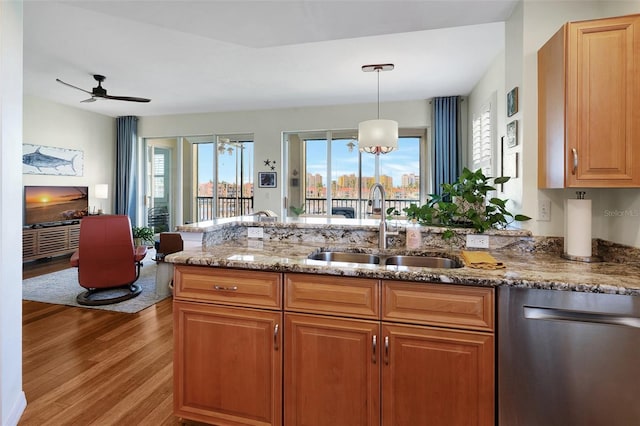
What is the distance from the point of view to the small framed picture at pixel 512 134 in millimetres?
2172

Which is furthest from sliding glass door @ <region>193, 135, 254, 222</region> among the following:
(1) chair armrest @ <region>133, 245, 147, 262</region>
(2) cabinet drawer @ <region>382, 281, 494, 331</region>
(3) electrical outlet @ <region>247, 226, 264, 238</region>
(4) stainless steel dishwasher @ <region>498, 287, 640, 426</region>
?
(4) stainless steel dishwasher @ <region>498, 287, 640, 426</region>

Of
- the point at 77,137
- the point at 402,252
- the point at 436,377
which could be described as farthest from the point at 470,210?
the point at 77,137

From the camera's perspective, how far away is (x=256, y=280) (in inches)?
64.9

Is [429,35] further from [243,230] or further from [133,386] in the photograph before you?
[133,386]

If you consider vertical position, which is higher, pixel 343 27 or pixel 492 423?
pixel 343 27

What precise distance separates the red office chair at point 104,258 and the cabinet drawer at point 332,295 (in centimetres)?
302

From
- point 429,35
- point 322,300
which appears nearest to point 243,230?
point 322,300

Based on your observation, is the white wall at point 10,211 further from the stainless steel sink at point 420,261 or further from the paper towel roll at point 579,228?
the paper towel roll at point 579,228

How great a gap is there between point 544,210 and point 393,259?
0.93 metres

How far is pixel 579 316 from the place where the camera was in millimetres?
1354

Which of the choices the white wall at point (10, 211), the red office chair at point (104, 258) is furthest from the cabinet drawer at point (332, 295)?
the red office chair at point (104, 258)

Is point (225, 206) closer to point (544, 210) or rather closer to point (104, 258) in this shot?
point (104, 258)

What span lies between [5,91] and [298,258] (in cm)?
162

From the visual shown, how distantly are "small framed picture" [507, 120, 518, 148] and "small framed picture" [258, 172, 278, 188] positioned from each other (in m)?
4.72
